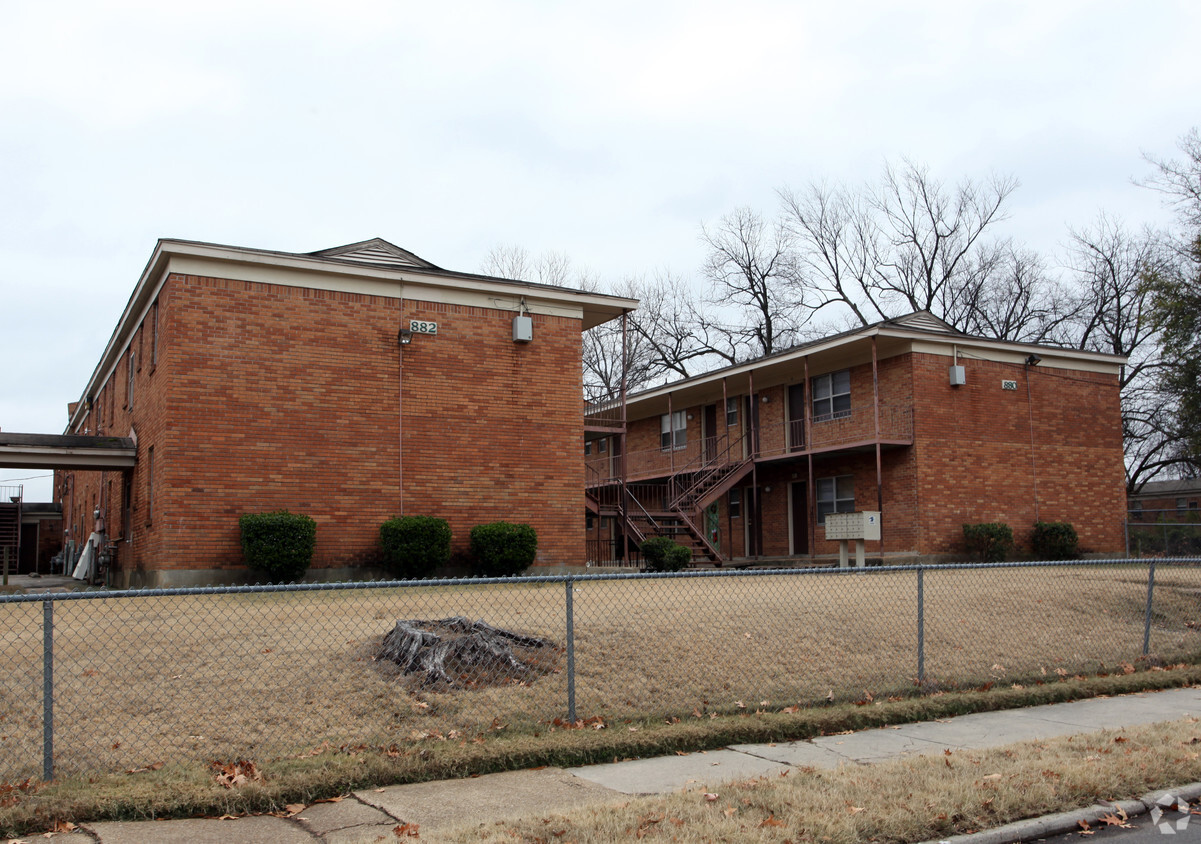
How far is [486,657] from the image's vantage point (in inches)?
332

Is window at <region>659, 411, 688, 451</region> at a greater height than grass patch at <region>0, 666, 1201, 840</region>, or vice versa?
window at <region>659, 411, 688, 451</region>

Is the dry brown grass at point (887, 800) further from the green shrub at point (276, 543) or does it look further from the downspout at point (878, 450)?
the downspout at point (878, 450)

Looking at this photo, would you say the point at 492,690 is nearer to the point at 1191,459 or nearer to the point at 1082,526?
the point at 1082,526

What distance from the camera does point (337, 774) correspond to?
6066mm

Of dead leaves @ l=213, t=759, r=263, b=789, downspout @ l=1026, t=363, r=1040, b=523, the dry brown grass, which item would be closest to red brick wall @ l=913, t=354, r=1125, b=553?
downspout @ l=1026, t=363, r=1040, b=523

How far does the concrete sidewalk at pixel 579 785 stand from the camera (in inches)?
207

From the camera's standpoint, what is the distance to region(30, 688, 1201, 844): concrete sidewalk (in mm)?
5266

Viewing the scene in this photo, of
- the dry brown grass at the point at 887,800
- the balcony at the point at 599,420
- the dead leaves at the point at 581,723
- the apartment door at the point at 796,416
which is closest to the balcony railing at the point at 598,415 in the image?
the balcony at the point at 599,420

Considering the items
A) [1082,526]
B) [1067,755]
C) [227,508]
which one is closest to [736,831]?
[1067,755]

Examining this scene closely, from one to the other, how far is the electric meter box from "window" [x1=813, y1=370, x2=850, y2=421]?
4466 millimetres

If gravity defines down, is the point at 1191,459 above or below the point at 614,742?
above

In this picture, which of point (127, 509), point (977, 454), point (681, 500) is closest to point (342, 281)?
point (127, 509)

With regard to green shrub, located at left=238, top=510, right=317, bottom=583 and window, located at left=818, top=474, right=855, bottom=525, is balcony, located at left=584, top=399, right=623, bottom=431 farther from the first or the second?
green shrub, located at left=238, top=510, right=317, bottom=583

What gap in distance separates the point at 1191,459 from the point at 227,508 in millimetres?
34222
